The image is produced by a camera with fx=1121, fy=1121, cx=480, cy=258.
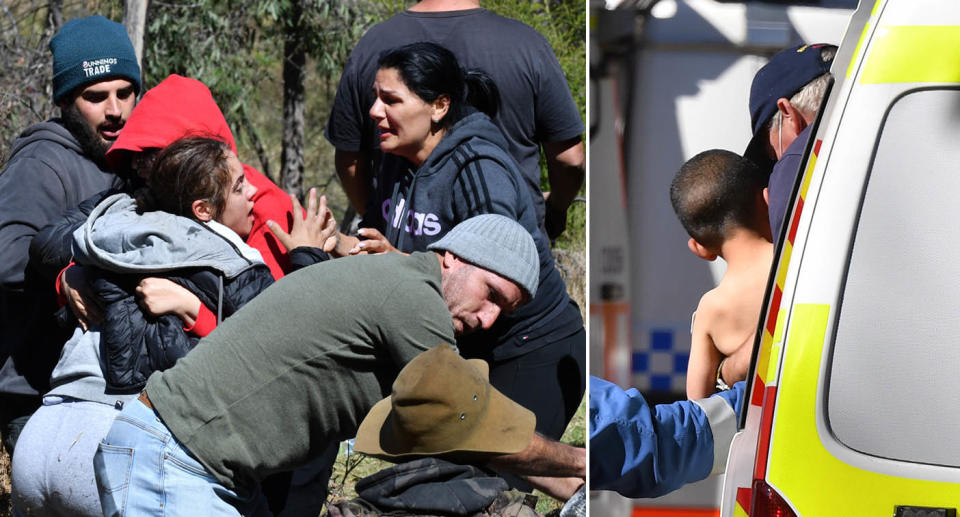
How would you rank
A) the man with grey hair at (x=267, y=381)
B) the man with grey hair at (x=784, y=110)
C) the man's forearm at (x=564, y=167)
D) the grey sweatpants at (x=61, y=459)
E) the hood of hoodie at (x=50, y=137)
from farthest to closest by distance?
the man's forearm at (x=564, y=167), the hood of hoodie at (x=50, y=137), the grey sweatpants at (x=61, y=459), the man with grey hair at (x=267, y=381), the man with grey hair at (x=784, y=110)

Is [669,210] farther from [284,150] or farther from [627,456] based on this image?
[284,150]

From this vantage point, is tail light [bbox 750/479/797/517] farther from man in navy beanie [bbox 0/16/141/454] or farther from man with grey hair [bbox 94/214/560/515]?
man in navy beanie [bbox 0/16/141/454]

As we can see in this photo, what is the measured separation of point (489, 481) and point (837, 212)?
1133 mm

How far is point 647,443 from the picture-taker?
223cm

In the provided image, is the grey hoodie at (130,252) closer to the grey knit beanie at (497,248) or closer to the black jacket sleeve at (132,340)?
the black jacket sleeve at (132,340)

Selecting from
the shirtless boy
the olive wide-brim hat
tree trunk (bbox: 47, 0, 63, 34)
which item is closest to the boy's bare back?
the shirtless boy

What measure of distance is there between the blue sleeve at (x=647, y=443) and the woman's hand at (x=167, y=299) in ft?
3.90

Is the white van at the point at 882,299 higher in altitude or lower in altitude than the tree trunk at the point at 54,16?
higher

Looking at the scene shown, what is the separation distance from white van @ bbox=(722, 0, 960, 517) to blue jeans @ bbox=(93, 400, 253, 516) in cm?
127

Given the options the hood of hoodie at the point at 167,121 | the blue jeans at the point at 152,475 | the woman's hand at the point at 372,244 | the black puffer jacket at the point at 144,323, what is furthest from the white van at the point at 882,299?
the hood of hoodie at the point at 167,121

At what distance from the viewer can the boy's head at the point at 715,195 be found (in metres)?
2.18

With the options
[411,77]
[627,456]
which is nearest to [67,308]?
[411,77]

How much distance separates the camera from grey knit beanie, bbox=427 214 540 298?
8.64 feet

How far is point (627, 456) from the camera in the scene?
2.24 m
